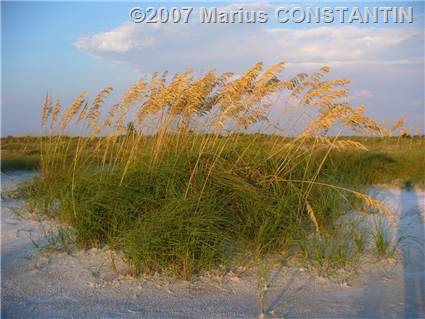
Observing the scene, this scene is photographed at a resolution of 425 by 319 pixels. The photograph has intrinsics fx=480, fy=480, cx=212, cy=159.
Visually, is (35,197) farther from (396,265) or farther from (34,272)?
(396,265)

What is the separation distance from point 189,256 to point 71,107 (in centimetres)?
292

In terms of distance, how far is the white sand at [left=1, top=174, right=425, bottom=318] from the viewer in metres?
3.29

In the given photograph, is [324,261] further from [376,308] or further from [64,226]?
[64,226]

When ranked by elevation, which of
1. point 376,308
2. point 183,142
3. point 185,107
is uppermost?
point 185,107

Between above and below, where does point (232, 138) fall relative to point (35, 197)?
above

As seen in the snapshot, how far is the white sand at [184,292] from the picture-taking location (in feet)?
10.8

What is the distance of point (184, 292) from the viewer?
363 centimetres

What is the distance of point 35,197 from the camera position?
243 inches

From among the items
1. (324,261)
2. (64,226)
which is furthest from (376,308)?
(64,226)

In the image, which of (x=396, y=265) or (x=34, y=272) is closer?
(x=34, y=272)

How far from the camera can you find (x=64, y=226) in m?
5.14

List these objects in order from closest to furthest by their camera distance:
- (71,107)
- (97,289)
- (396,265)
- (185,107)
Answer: (97,289)
(396,265)
(185,107)
(71,107)

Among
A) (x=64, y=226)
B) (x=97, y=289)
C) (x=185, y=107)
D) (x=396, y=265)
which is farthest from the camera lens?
(x=64, y=226)

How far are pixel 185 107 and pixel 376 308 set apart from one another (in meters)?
2.50
